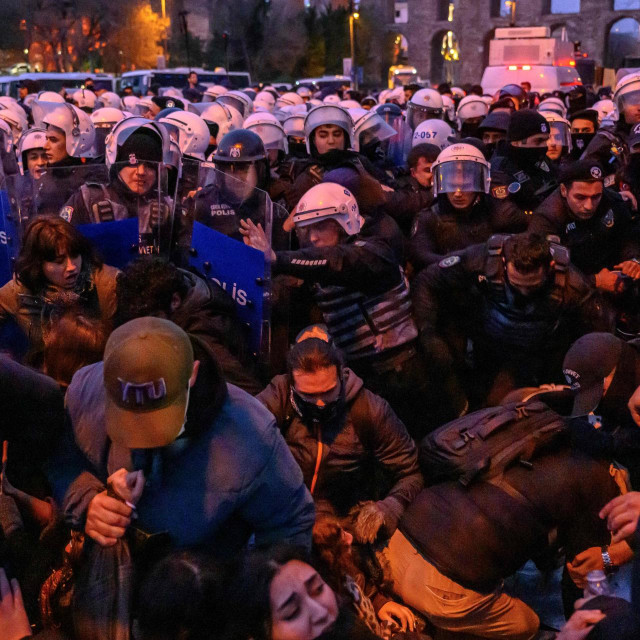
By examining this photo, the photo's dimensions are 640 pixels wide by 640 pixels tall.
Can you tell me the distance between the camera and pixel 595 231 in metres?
5.32

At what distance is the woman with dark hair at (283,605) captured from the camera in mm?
2211

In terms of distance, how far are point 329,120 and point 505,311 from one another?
308cm

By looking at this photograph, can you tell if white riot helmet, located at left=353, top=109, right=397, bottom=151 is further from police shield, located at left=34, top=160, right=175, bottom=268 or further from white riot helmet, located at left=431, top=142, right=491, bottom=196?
police shield, located at left=34, top=160, right=175, bottom=268

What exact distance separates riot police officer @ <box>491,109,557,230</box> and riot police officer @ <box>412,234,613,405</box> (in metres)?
1.71

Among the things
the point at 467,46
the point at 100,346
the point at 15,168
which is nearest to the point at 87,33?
the point at 467,46

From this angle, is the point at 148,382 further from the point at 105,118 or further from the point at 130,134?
the point at 105,118

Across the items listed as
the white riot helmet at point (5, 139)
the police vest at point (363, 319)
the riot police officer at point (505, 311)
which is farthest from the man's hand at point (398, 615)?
the white riot helmet at point (5, 139)

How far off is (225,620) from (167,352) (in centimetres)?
70

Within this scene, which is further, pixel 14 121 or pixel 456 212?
pixel 14 121

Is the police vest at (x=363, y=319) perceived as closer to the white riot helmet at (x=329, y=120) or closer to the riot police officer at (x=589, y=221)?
the riot police officer at (x=589, y=221)

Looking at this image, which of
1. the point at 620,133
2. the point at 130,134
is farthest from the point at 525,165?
the point at 130,134

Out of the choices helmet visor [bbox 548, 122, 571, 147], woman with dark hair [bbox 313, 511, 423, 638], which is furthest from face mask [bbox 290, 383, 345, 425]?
helmet visor [bbox 548, 122, 571, 147]

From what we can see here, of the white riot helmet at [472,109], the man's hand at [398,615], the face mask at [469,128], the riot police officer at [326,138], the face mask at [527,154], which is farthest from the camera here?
the white riot helmet at [472,109]

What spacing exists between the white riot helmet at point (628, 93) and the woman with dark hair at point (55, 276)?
5226mm
